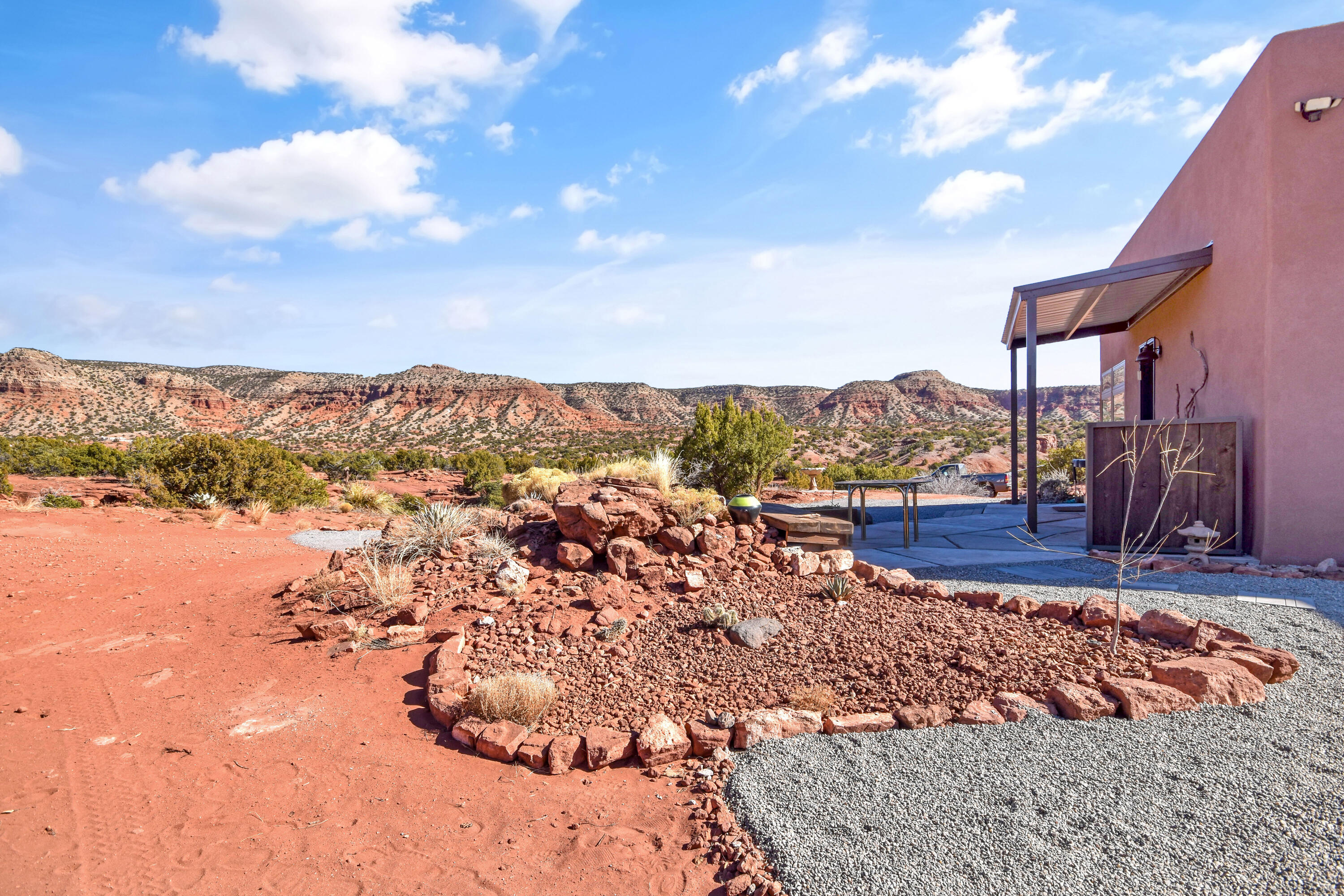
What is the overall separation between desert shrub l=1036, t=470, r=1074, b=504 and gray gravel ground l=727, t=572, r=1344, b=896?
38.5 feet

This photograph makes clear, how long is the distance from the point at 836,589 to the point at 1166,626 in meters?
2.27

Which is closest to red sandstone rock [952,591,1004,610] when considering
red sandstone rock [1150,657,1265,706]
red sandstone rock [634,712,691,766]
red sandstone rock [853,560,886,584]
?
red sandstone rock [853,560,886,584]

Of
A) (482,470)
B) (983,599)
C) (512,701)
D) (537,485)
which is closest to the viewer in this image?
(512,701)

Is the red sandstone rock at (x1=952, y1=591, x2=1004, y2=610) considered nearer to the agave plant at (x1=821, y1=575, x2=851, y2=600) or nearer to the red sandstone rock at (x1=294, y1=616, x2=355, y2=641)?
the agave plant at (x1=821, y1=575, x2=851, y2=600)

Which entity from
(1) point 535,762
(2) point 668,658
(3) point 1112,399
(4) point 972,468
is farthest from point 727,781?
(4) point 972,468

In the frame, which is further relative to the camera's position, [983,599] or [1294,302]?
[1294,302]

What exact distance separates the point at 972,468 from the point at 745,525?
25182mm

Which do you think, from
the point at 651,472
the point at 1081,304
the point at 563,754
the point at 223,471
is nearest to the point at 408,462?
the point at 223,471

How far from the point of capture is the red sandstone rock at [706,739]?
3584 millimetres

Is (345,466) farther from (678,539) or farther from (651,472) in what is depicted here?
(678,539)

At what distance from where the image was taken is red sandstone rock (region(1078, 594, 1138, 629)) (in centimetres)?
477

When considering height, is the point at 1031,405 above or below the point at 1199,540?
above

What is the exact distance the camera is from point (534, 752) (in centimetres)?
358

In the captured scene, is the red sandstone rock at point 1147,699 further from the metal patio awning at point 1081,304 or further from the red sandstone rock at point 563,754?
the metal patio awning at point 1081,304
